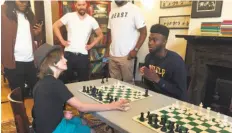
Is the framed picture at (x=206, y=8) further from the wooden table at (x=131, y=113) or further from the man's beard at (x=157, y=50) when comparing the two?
the wooden table at (x=131, y=113)

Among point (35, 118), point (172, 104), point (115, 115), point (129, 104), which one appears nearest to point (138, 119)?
point (115, 115)

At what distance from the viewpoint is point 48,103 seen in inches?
50.5

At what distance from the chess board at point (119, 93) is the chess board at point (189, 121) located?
12.1 inches

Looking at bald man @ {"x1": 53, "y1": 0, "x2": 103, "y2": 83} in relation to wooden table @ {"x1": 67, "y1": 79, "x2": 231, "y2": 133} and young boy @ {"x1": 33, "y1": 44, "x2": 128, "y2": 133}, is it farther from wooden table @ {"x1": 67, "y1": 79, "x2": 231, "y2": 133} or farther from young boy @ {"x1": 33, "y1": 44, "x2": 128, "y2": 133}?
young boy @ {"x1": 33, "y1": 44, "x2": 128, "y2": 133}

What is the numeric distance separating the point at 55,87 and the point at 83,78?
162 cm

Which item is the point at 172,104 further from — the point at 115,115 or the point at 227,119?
the point at 115,115

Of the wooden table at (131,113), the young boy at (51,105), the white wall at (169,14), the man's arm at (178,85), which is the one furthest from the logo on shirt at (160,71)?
the white wall at (169,14)

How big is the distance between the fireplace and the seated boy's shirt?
0.80m

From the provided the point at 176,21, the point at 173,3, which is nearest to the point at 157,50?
the point at 176,21

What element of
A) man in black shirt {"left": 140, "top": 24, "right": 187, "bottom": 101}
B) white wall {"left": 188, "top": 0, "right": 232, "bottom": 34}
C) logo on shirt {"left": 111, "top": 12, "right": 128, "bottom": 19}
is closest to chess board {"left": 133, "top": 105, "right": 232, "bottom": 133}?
man in black shirt {"left": 140, "top": 24, "right": 187, "bottom": 101}

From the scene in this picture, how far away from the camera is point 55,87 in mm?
1295

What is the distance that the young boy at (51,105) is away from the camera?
1.28 meters

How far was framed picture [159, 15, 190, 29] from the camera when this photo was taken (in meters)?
3.07

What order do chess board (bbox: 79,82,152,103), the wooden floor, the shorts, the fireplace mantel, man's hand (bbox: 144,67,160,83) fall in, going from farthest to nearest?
the wooden floor < the fireplace mantel < man's hand (bbox: 144,67,160,83) < chess board (bbox: 79,82,152,103) < the shorts
